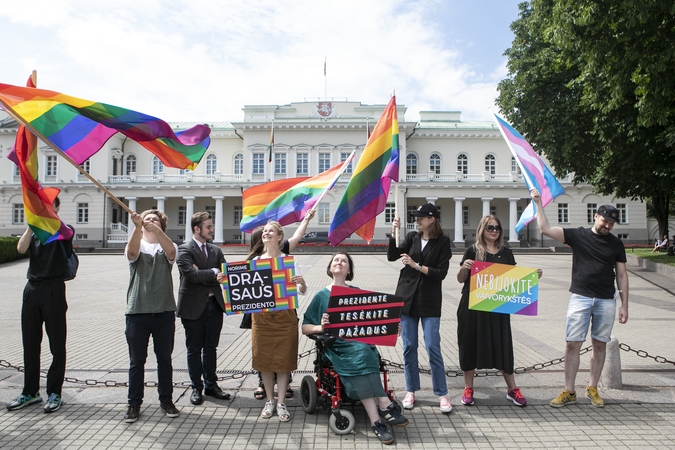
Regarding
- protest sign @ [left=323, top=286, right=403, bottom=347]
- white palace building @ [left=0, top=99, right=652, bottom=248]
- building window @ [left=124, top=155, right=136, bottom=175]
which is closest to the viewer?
protest sign @ [left=323, top=286, right=403, bottom=347]

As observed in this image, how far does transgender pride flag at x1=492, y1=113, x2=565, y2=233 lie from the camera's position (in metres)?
5.46

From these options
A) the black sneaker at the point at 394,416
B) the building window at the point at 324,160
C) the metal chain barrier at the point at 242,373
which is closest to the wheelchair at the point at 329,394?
the black sneaker at the point at 394,416

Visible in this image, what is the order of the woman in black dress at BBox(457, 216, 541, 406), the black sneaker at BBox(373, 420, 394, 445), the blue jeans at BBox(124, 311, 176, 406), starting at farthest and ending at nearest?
the woman in black dress at BBox(457, 216, 541, 406), the blue jeans at BBox(124, 311, 176, 406), the black sneaker at BBox(373, 420, 394, 445)

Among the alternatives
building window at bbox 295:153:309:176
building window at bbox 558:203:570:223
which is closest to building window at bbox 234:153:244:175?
building window at bbox 295:153:309:176

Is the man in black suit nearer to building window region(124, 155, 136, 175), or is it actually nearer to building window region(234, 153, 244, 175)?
building window region(234, 153, 244, 175)

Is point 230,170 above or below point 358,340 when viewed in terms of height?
above

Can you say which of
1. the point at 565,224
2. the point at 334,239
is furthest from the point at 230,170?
the point at 334,239

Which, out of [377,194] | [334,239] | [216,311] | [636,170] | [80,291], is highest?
[636,170]

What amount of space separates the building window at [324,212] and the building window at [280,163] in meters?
5.56

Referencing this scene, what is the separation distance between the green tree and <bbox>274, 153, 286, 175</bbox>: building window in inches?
1084

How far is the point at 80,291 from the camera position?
1412 centimetres

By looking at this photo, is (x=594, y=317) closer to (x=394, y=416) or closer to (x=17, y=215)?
(x=394, y=416)

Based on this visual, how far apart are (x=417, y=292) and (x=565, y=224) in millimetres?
45097

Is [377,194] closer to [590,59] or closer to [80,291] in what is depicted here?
[590,59]
